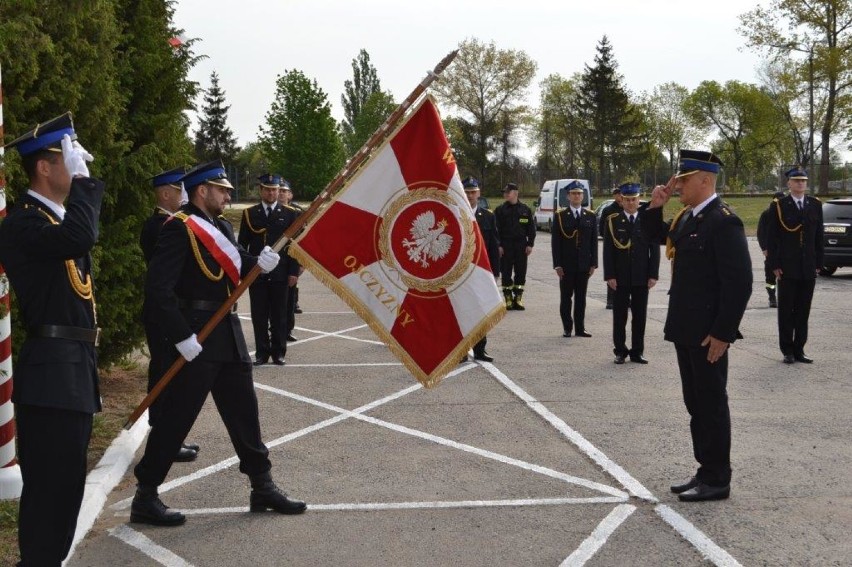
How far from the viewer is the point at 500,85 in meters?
72.6

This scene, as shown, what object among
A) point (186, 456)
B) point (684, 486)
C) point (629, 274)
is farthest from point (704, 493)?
point (629, 274)

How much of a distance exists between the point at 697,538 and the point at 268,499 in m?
2.40

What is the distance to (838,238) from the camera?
20781 millimetres

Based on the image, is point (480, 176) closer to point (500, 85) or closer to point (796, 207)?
point (500, 85)

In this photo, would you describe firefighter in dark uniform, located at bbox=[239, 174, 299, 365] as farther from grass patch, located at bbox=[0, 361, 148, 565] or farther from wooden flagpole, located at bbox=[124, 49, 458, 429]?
wooden flagpole, located at bbox=[124, 49, 458, 429]

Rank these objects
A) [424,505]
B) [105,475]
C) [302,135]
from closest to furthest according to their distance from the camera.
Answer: [424,505] < [105,475] < [302,135]

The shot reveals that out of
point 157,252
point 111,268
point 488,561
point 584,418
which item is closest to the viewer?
point 488,561

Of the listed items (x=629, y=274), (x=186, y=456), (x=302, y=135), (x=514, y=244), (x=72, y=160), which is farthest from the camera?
(x=302, y=135)

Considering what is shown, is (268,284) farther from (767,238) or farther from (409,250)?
(767,238)

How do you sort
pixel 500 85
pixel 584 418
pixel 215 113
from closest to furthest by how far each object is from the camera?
pixel 584 418 < pixel 500 85 < pixel 215 113

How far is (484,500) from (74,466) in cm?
251

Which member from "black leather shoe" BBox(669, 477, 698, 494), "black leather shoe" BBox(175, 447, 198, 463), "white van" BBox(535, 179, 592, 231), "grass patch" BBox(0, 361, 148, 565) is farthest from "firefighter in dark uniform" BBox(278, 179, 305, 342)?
"white van" BBox(535, 179, 592, 231)

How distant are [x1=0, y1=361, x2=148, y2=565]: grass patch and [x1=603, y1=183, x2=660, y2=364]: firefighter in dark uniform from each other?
5.27 m

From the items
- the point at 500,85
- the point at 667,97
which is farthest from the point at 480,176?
the point at 667,97
